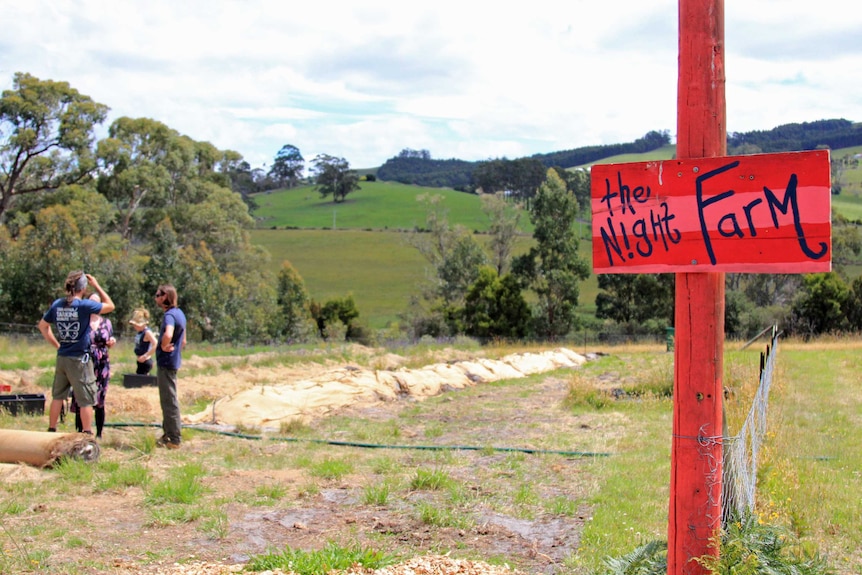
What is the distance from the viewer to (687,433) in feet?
11.3

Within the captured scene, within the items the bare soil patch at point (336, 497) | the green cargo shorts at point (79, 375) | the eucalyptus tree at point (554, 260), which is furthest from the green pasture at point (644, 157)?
the green cargo shorts at point (79, 375)

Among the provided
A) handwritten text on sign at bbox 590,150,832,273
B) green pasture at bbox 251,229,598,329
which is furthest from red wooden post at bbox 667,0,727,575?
green pasture at bbox 251,229,598,329

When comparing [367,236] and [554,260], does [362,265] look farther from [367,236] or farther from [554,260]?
[554,260]

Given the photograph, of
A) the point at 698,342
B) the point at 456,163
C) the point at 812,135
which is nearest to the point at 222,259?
the point at 698,342

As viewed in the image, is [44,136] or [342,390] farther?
[44,136]

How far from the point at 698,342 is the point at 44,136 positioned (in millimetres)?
45381

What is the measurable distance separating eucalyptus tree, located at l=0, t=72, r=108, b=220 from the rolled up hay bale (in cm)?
3863

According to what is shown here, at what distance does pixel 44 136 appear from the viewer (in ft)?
139

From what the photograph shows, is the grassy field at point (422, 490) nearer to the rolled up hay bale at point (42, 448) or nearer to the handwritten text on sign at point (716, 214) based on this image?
the rolled up hay bale at point (42, 448)

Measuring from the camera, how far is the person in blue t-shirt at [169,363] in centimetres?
852

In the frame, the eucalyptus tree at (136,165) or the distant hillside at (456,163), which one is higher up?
the distant hillside at (456,163)

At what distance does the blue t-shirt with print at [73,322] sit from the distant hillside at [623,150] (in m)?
57.9

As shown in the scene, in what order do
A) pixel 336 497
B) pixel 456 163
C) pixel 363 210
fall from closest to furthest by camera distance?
1. pixel 336 497
2. pixel 363 210
3. pixel 456 163

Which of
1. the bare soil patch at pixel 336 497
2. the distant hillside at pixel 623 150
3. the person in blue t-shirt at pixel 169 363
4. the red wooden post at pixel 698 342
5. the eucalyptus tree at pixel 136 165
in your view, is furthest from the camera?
the distant hillside at pixel 623 150
